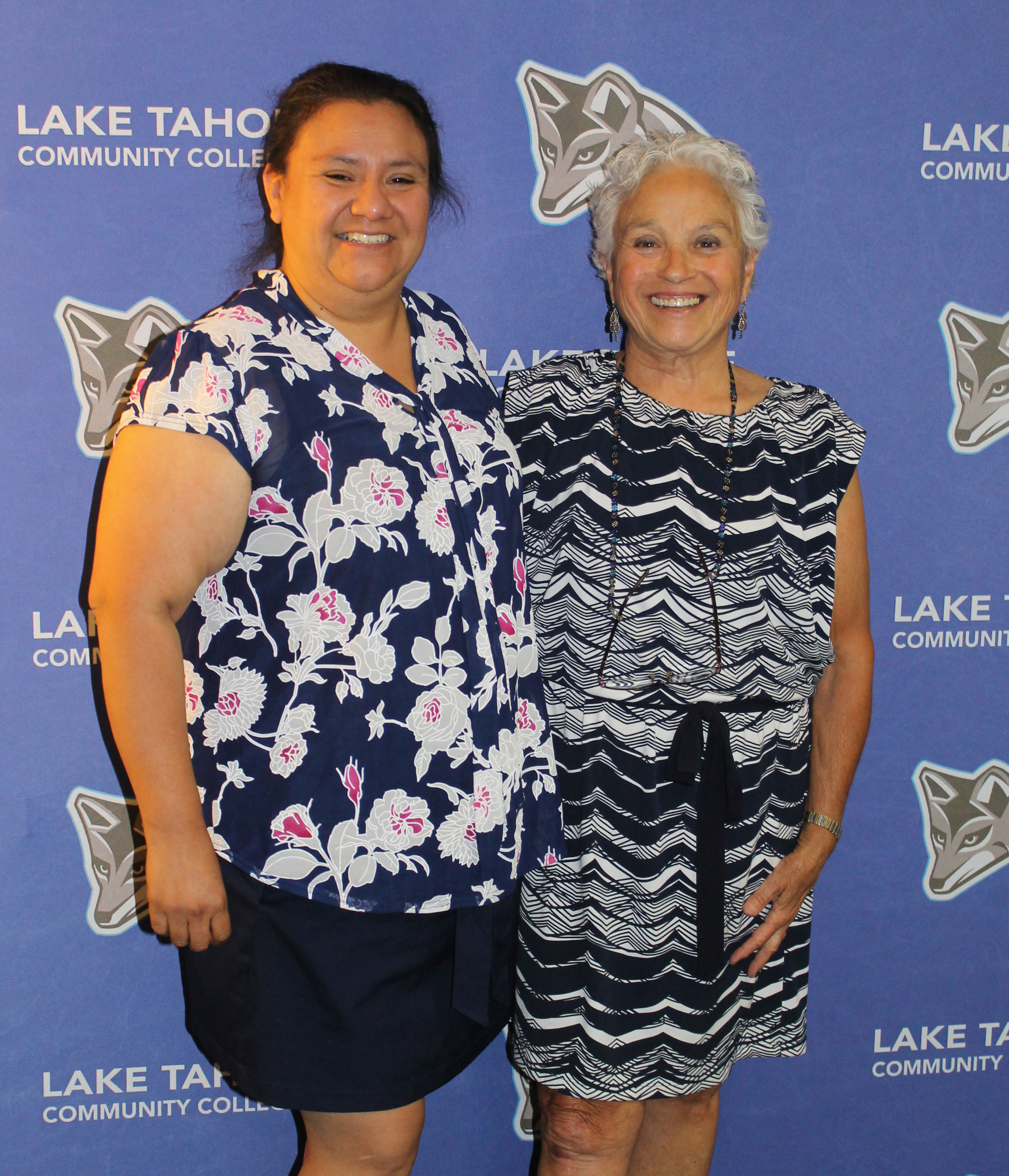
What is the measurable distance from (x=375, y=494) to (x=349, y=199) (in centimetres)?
37

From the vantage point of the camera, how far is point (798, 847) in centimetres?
142

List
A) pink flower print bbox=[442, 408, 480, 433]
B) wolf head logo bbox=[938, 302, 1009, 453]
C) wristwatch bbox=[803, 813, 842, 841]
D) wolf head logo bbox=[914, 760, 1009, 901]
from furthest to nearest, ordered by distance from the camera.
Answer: wolf head logo bbox=[914, 760, 1009, 901]
wolf head logo bbox=[938, 302, 1009, 453]
wristwatch bbox=[803, 813, 842, 841]
pink flower print bbox=[442, 408, 480, 433]

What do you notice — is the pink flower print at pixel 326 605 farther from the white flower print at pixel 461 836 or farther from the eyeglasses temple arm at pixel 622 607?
the eyeglasses temple arm at pixel 622 607

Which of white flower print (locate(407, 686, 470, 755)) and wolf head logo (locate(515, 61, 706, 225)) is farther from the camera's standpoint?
Result: wolf head logo (locate(515, 61, 706, 225))

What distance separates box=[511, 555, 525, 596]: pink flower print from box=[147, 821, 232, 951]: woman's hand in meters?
0.49

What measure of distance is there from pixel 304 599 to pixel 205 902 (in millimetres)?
367

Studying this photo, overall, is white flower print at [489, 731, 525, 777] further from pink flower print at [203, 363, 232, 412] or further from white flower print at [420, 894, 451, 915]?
pink flower print at [203, 363, 232, 412]

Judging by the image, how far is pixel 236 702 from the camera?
112 cm

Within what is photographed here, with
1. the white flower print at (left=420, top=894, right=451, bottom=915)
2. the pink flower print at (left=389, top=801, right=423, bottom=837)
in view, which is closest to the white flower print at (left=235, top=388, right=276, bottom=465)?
the pink flower print at (left=389, top=801, right=423, bottom=837)

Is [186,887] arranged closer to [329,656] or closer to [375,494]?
[329,656]

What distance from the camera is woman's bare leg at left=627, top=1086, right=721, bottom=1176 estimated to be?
4.91ft

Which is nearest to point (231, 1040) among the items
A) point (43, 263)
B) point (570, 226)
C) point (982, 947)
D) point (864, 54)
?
point (43, 263)

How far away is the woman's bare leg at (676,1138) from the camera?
4.91 feet

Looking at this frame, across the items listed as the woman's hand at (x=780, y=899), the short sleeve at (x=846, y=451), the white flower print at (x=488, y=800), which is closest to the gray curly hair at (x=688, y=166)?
the short sleeve at (x=846, y=451)
